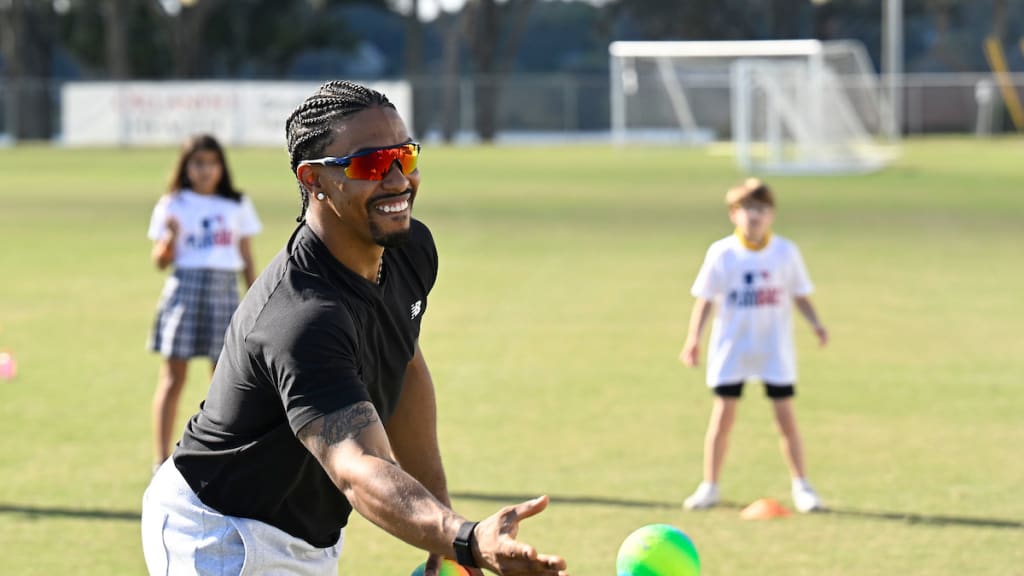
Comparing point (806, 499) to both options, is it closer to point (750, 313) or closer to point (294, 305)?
point (750, 313)

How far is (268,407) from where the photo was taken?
3783 mm

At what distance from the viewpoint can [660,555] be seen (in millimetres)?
4930

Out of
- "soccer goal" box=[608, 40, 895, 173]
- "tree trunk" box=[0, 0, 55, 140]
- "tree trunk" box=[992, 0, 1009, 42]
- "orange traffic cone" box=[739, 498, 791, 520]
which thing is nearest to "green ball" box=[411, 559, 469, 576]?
"orange traffic cone" box=[739, 498, 791, 520]

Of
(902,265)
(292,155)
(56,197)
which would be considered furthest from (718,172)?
(292,155)

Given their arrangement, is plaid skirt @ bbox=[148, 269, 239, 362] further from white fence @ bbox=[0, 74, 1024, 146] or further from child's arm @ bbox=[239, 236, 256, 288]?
white fence @ bbox=[0, 74, 1024, 146]

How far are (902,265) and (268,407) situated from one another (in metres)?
15.8

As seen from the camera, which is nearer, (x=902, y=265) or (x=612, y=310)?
(x=612, y=310)

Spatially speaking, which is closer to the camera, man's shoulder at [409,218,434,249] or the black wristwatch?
the black wristwatch

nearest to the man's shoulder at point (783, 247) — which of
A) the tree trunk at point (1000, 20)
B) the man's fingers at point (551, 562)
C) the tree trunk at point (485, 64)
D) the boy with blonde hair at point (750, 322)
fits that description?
the boy with blonde hair at point (750, 322)

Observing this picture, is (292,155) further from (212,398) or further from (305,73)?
(305,73)

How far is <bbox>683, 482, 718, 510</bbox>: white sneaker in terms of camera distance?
25.6 feet

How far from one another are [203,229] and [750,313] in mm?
3140

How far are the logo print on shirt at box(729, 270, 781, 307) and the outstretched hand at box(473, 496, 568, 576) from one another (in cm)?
492

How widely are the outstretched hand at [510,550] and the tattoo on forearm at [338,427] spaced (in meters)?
0.46
